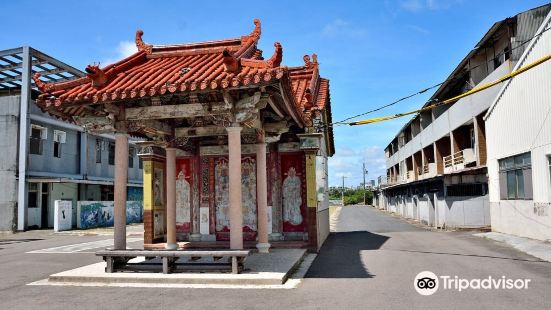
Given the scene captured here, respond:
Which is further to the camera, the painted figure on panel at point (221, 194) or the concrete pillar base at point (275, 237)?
the painted figure on panel at point (221, 194)

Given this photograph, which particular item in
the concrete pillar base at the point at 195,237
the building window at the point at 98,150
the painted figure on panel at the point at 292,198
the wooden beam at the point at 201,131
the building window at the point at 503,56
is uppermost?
the building window at the point at 503,56

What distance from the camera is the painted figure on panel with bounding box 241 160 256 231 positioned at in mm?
13891

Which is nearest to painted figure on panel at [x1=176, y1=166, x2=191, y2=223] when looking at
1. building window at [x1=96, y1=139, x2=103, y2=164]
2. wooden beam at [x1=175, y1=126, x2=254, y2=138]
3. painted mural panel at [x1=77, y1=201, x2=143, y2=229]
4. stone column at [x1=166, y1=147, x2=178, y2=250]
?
stone column at [x1=166, y1=147, x2=178, y2=250]

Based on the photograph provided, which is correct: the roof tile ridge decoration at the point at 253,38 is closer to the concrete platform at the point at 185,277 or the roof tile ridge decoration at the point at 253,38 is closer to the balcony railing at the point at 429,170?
the concrete platform at the point at 185,277

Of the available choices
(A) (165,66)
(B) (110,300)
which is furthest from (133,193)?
(B) (110,300)

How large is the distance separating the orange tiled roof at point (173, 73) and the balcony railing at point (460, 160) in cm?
1646

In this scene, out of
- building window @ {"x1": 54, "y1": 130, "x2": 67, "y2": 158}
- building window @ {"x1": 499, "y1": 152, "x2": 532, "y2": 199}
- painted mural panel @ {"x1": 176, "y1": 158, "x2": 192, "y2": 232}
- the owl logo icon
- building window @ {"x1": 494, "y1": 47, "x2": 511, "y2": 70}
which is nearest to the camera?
the owl logo icon

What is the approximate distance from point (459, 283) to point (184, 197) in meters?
9.00

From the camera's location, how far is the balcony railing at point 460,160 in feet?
85.3

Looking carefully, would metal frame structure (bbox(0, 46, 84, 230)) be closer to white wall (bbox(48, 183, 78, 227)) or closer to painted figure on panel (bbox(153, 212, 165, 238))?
white wall (bbox(48, 183, 78, 227))

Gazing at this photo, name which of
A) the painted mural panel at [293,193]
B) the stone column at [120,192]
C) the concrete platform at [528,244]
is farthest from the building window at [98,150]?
the concrete platform at [528,244]

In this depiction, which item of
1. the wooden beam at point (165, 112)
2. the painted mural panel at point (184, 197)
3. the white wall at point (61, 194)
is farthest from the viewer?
the white wall at point (61, 194)

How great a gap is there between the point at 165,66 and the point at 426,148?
31899 mm

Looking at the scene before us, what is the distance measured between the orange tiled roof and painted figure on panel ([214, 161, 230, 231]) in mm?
3382
